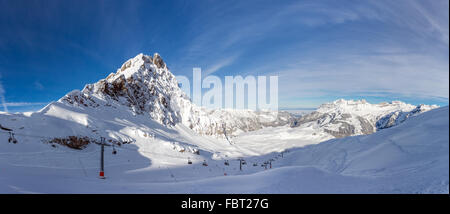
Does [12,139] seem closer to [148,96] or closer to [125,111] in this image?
[125,111]

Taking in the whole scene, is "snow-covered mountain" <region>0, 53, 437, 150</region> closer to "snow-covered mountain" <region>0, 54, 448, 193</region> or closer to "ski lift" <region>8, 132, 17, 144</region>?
"snow-covered mountain" <region>0, 54, 448, 193</region>

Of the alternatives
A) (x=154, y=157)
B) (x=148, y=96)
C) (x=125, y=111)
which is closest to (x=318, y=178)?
(x=154, y=157)

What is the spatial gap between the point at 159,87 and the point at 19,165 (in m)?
121

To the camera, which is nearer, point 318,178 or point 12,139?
point 318,178

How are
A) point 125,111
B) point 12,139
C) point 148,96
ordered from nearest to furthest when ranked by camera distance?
point 12,139, point 125,111, point 148,96

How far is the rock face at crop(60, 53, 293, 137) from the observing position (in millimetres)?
84056

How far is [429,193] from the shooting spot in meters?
6.45

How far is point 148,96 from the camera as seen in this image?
121 meters

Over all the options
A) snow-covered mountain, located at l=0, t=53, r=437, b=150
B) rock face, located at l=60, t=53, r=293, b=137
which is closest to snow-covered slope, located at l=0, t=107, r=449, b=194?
snow-covered mountain, located at l=0, t=53, r=437, b=150

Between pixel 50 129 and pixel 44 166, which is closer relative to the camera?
pixel 44 166
